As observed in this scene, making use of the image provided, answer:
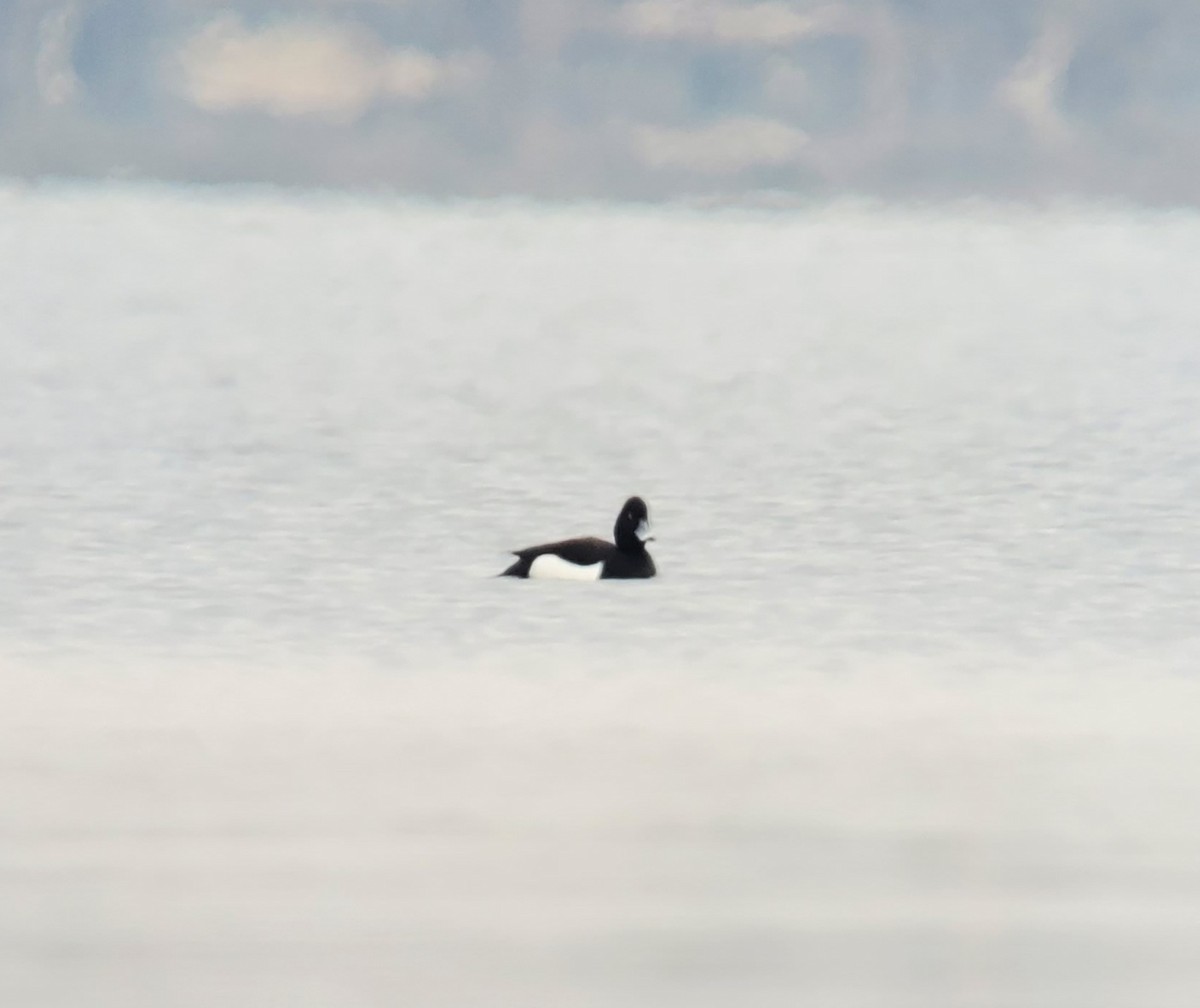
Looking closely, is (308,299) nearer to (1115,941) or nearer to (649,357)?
(649,357)

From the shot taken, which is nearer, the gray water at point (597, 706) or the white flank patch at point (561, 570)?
the gray water at point (597, 706)

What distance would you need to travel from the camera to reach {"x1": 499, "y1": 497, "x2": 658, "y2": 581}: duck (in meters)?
13.6

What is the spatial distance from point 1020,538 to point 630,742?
6.61 metres

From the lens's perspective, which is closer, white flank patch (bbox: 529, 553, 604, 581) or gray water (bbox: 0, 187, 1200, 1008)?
gray water (bbox: 0, 187, 1200, 1008)

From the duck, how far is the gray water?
224mm

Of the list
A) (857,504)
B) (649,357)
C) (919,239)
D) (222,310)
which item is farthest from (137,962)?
(919,239)

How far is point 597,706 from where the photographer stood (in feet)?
32.4

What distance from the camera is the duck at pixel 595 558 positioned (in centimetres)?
1360

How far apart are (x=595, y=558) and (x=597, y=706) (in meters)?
3.95

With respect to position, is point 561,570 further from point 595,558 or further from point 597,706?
point 597,706

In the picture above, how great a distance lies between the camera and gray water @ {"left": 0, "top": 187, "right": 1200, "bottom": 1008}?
670cm

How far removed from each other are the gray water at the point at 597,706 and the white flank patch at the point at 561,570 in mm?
200

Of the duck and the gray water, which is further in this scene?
the duck

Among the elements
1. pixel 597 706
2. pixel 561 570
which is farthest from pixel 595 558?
pixel 597 706
